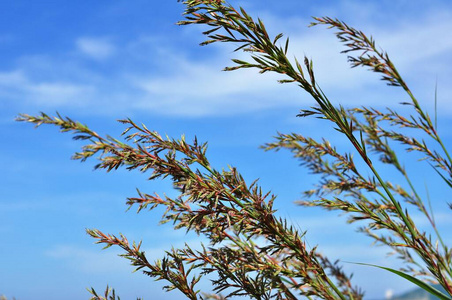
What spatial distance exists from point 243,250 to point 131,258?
47 centimetres

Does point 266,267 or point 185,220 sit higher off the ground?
point 185,220

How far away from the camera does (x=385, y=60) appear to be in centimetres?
292

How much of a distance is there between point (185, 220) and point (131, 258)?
0.28 m

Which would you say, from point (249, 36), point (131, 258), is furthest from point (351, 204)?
point (131, 258)

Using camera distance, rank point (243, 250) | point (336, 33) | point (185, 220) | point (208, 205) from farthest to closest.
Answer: point (336, 33) < point (243, 250) < point (185, 220) < point (208, 205)

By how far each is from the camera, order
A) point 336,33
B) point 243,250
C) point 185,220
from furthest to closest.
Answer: point 336,33, point 243,250, point 185,220

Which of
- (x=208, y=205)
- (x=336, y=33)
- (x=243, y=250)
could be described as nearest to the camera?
(x=208, y=205)

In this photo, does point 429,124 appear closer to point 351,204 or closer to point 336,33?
point 336,33

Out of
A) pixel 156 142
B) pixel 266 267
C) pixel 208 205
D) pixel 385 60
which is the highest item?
pixel 385 60

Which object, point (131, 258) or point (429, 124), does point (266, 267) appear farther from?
point (429, 124)

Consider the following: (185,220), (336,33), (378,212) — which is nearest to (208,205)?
(185,220)

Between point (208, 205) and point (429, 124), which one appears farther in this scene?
point (429, 124)

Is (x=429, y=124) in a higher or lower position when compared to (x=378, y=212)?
higher

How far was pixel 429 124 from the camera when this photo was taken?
2926 millimetres
